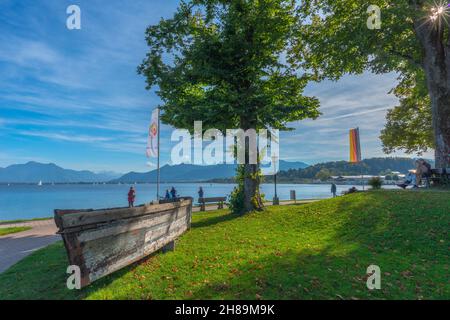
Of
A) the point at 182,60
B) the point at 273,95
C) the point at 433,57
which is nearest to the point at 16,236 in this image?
the point at 182,60

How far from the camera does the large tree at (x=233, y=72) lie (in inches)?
514

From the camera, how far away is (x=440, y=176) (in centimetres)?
1311

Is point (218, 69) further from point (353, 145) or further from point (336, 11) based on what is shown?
point (353, 145)

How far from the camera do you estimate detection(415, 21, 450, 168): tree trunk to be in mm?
13555

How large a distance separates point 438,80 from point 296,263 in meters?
14.9

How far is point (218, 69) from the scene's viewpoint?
44.0ft

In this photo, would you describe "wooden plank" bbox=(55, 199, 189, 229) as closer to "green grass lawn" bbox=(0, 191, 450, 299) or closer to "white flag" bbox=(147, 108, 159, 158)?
"green grass lawn" bbox=(0, 191, 450, 299)

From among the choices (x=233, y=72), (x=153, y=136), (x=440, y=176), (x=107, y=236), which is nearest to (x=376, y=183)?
(x=440, y=176)

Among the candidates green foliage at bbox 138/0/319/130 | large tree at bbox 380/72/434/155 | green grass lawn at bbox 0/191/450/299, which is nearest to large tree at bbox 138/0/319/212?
green foliage at bbox 138/0/319/130

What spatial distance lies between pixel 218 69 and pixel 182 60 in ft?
9.00

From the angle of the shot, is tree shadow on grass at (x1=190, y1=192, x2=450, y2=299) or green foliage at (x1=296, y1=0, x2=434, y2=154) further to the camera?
green foliage at (x1=296, y1=0, x2=434, y2=154)

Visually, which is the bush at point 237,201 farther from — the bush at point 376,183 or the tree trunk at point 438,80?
the tree trunk at point 438,80

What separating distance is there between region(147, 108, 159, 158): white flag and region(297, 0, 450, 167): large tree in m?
11.4

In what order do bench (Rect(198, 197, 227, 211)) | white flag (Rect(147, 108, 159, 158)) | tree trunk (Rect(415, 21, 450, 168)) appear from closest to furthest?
tree trunk (Rect(415, 21, 450, 168)), white flag (Rect(147, 108, 159, 158)), bench (Rect(198, 197, 227, 211))
